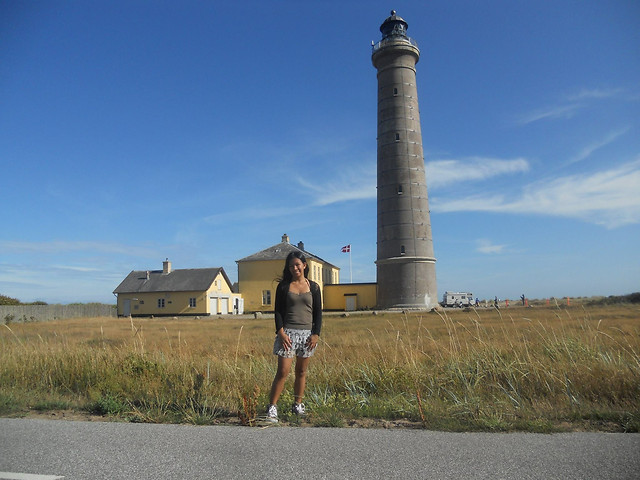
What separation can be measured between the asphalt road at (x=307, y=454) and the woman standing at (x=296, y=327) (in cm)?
63

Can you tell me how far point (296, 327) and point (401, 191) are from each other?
3156cm

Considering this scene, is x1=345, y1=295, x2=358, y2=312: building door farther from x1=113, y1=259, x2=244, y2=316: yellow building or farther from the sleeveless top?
the sleeveless top

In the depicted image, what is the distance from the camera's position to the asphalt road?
3.35 m

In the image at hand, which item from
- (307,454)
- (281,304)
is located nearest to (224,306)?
(281,304)

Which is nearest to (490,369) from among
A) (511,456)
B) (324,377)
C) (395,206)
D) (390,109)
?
(324,377)

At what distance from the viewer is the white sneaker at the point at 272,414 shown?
482cm

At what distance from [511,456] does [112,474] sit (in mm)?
2967

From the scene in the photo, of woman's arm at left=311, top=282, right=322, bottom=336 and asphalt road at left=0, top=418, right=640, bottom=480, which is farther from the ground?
woman's arm at left=311, top=282, right=322, bottom=336

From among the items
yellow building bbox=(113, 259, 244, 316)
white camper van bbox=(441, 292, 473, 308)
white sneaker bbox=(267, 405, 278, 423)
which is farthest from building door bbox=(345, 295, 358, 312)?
white sneaker bbox=(267, 405, 278, 423)

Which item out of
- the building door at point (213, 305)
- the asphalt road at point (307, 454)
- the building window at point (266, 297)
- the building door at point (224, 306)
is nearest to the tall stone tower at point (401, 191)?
the building window at point (266, 297)

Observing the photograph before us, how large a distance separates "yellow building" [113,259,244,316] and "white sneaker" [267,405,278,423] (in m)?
39.9

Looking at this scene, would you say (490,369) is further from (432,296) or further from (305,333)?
(432,296)

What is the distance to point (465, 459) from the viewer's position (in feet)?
11.7

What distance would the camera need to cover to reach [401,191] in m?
35.7
